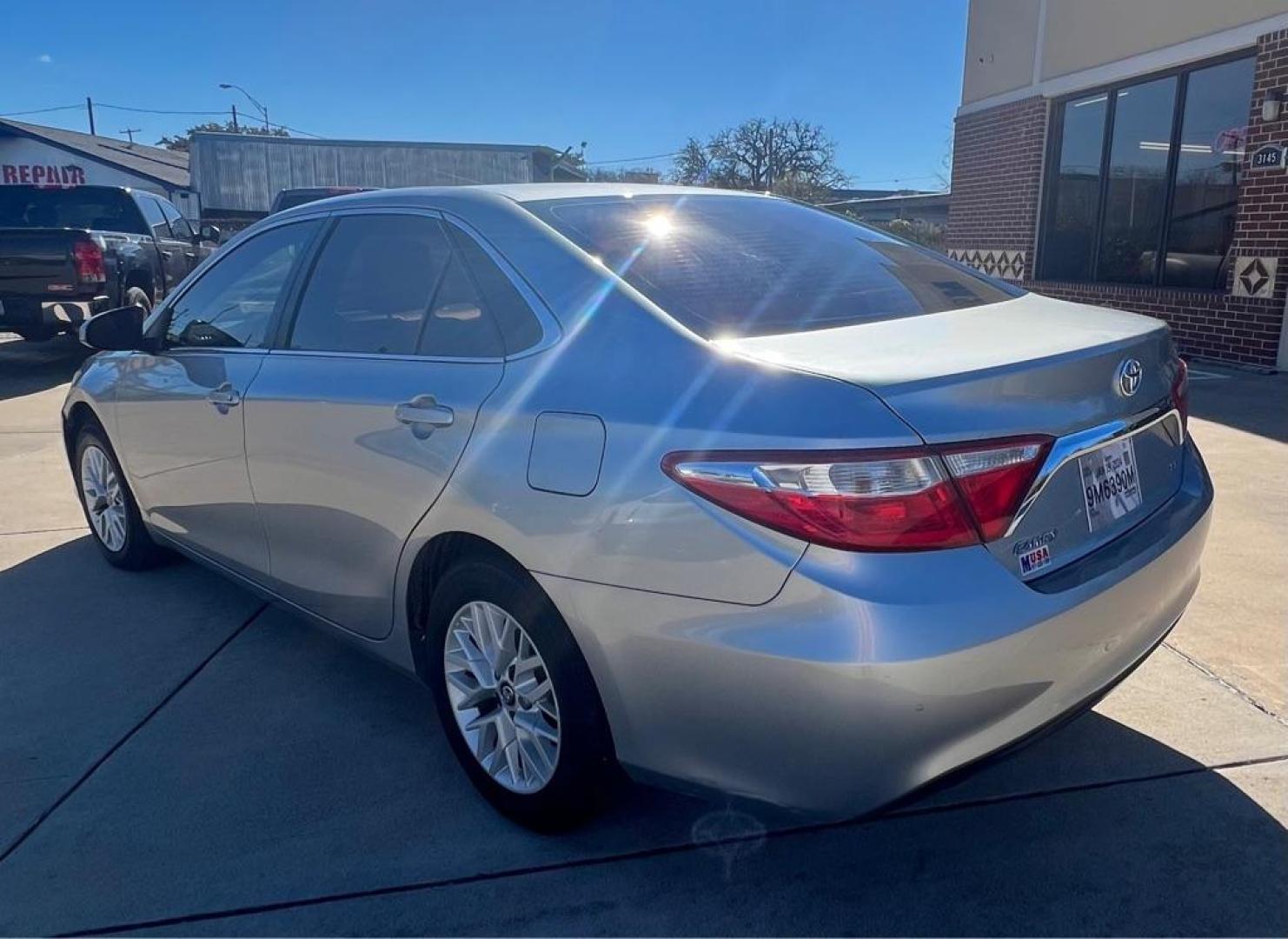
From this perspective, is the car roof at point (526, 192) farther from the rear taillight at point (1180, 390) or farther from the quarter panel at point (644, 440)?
the rear taillight at point (1180, 390)

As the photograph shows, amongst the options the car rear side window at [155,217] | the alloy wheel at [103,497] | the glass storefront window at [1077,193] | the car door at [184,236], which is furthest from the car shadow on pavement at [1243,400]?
the car door at [184,236]

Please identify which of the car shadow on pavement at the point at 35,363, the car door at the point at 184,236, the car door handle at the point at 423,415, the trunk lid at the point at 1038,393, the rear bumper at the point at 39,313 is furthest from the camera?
the car door at the point at 184,236

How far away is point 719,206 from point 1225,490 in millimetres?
3721

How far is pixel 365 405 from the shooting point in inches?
113

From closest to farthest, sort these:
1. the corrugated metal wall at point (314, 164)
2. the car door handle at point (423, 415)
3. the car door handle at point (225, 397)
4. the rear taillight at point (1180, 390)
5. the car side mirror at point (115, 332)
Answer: the car door handle at point (423, 415), the rear taillight at point (1180, 390), the car door handle at point (225, 397), the car side mirror at point (115, 332), the corrugated metal wall at point (314, 164)

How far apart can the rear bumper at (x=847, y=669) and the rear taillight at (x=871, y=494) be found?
4cm

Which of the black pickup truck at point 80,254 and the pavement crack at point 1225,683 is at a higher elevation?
the black pickup truck at point 80,254

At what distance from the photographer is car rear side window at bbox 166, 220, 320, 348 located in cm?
354

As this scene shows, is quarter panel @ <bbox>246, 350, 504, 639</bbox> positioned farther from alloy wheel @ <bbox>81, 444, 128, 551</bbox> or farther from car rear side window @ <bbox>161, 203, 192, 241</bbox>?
car rear side window @ <bbox>161, 203, 192, 241</bbox>

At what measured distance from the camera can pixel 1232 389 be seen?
8273 millimetres

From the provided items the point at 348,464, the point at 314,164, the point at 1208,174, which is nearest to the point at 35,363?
the point at 348,464

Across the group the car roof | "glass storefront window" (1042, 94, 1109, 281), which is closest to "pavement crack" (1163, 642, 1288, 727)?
the car roof

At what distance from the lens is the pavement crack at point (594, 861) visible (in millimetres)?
2391

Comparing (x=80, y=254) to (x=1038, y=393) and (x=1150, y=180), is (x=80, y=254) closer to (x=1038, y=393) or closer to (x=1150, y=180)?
(x=1038, y=393)
